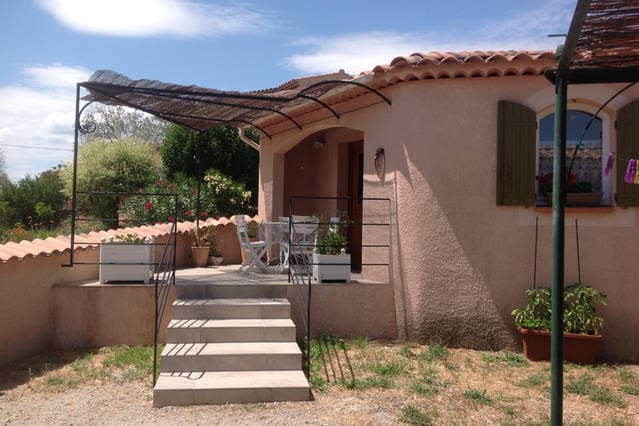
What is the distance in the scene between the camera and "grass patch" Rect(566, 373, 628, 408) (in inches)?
191

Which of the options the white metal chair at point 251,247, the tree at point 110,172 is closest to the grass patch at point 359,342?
the white metal chair at point 251,247

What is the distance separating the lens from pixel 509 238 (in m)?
6.37

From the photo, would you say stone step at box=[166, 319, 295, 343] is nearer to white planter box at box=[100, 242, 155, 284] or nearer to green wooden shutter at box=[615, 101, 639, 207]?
white planter box at box=[100, 242, 155, 284]

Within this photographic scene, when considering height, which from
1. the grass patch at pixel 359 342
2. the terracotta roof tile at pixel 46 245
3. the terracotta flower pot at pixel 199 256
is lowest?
the grass patch at pixel 359 342

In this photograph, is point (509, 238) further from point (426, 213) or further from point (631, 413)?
point (631, 413)

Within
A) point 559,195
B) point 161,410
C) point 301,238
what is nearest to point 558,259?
point 559,195

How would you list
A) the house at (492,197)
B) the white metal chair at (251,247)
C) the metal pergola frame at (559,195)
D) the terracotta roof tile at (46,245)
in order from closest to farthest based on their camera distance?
1. the metal pergola frame at (559,195)
2. the terracotta roof tile at (46,245)
3. the house at (492,197)
4. the white metal chair at (251,247)

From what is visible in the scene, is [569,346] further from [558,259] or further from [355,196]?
[355,196]

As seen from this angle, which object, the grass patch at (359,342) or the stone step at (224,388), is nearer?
the stone step at (224,388)

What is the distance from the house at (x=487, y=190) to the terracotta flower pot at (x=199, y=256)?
2.94 meters

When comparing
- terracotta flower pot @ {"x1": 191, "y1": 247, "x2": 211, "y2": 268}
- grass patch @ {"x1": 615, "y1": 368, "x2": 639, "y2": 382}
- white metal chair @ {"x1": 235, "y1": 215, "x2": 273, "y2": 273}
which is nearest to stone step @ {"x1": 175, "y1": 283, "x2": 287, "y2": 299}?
white metal chair @ {"x1": 235, "y1": 215, "x2": 273, "y2": 273}

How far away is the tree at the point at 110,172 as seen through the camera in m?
16.5

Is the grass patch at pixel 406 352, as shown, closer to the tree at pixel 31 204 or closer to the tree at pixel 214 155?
the tree at pixel 214 155

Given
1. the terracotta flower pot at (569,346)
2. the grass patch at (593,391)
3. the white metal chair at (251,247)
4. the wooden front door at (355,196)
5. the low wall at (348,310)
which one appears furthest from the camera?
the wooden front door at (355,196)
